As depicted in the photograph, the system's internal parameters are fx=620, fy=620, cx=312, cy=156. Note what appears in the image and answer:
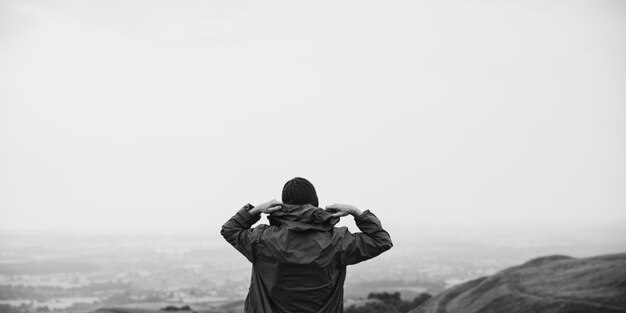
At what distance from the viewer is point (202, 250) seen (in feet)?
591

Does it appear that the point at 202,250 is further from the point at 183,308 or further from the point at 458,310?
the point at 458,310

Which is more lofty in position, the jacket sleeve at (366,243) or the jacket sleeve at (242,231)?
the jacket sleeve at (242,231)

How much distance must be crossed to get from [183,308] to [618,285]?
29.4m

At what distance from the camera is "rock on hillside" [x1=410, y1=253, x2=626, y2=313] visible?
2798 centimetres

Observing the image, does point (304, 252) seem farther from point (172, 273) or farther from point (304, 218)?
point (172, 273)

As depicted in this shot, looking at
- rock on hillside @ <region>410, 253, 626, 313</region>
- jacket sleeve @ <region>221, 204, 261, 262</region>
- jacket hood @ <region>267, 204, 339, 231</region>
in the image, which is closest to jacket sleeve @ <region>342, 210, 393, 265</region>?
jacket hood @ <region>267, 204, 339, 231</region>

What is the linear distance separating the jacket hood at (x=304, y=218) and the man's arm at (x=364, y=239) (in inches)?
6.0

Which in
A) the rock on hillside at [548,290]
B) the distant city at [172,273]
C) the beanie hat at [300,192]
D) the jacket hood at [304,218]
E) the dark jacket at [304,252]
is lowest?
the distant city at [172,273]

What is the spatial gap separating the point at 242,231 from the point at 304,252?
2.90 ft

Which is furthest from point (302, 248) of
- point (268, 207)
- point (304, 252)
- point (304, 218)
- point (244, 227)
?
point (244, 227)

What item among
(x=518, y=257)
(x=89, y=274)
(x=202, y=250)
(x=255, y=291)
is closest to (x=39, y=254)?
(x=89, y=274)

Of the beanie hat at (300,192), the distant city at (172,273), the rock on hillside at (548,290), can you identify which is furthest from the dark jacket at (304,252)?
the distant city at (172,273)

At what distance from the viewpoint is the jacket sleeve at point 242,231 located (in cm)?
780

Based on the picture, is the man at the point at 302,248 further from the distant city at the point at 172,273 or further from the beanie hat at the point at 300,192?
the distant city at the point at 172,273
